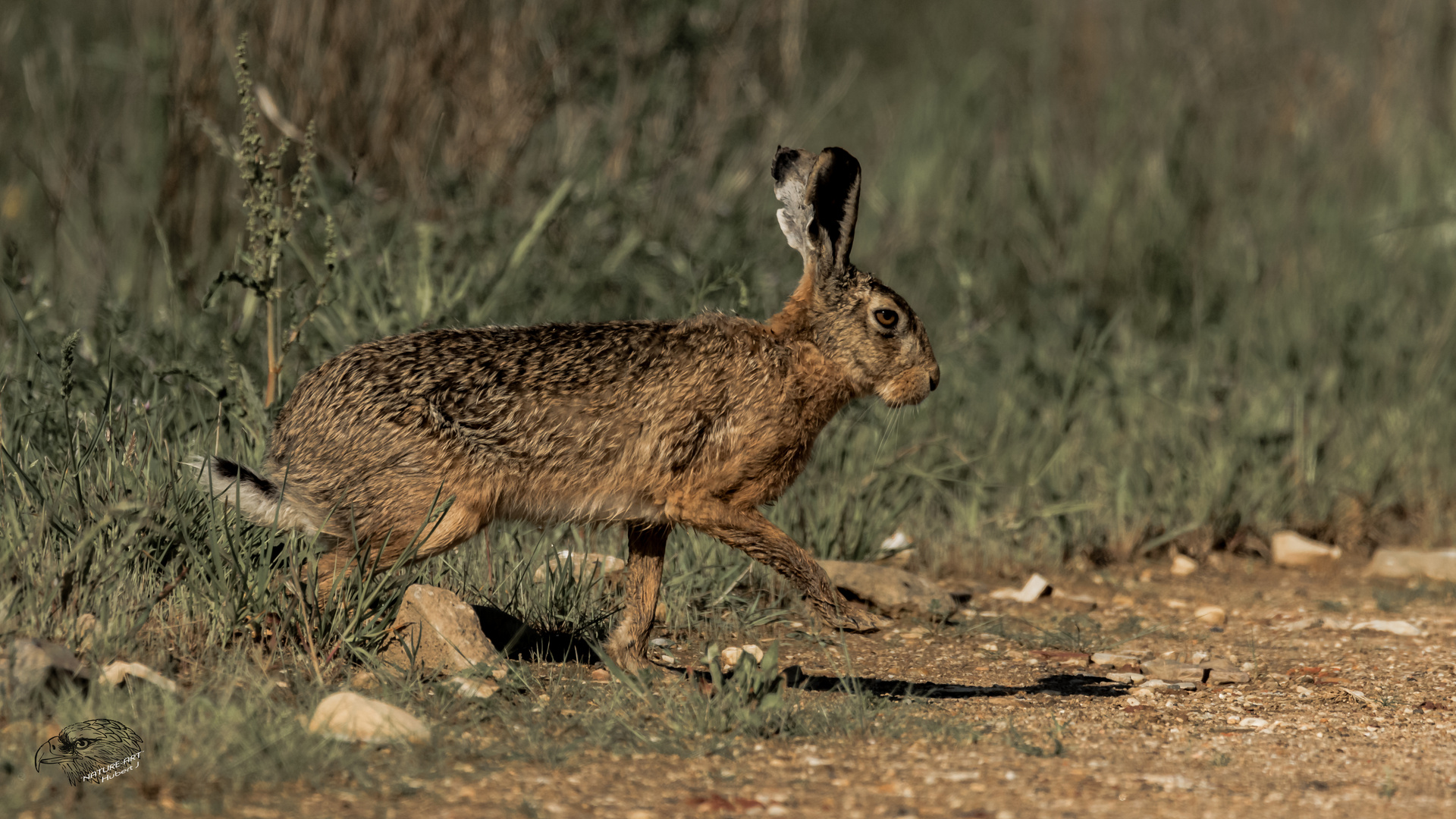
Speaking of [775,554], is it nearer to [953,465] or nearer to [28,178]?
[953,465]

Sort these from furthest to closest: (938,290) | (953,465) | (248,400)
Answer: (938,290), (953,465), (248,400)

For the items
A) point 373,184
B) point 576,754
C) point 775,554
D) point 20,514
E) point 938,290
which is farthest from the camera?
point 938,290

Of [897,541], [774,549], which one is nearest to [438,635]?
[774,549]

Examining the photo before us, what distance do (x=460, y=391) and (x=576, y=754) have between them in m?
1.31

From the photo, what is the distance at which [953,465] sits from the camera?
5918 millimetres

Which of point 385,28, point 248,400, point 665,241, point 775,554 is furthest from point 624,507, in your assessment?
point 385,28

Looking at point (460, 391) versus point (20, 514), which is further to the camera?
point (460, 391)

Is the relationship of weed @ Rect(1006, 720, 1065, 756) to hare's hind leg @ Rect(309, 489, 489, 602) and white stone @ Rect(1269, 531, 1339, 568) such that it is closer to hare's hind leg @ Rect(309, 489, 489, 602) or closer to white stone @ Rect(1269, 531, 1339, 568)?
hare's hind leg @ Rect(309, 489, 489, 602)

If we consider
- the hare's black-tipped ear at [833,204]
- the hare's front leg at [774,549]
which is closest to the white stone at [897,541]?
the hare's black-tipped ear at [833,204]

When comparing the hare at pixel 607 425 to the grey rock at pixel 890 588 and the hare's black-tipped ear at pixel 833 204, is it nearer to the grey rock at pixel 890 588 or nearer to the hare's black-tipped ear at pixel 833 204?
the hare's black-tipped ear at pixel 833 204

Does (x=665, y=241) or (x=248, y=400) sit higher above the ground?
(x=665, y=241)

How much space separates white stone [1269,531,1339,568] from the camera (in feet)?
22.0

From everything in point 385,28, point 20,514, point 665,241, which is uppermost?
point 385,28

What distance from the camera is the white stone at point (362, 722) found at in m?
3.47
